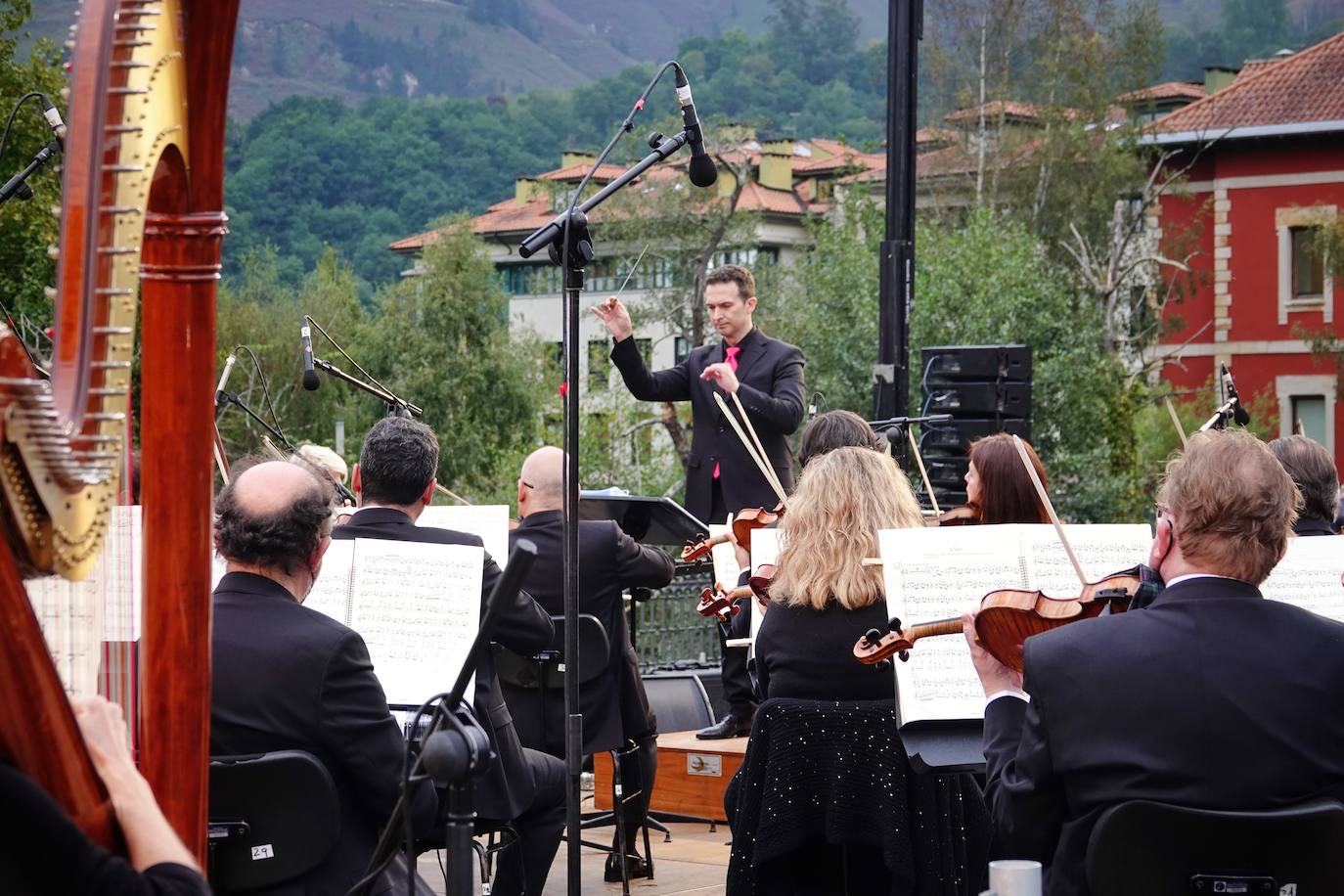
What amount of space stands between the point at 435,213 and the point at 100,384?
7829cm

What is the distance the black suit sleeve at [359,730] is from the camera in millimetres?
3039

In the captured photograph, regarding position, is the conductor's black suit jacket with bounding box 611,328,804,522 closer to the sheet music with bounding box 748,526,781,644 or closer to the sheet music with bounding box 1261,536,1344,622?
the sheet music with bounding box 748,526,781,644

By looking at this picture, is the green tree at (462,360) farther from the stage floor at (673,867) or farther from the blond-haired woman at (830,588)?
the blond-haired woman at (830,588)

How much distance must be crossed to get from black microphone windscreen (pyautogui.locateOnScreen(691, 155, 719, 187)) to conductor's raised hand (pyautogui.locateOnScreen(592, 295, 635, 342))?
0.52 m

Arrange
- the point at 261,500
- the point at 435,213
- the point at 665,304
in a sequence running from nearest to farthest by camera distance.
→ the point at 261,500
the point at 665,304
the point at 435,213

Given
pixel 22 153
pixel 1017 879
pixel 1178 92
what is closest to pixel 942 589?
pixel 1017 879

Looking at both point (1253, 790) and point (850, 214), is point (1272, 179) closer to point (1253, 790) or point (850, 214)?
point (850, 214)

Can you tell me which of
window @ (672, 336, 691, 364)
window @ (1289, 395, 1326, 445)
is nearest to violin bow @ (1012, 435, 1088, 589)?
window @ (1289, 395, 1326, 445)

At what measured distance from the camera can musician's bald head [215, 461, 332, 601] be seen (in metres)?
3.15

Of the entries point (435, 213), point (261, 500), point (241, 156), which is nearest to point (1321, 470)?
point (261, 500)

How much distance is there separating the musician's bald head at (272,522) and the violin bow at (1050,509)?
1548mm

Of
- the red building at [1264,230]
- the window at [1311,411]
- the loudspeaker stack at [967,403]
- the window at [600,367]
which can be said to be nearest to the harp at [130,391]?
the loudspeaker stack at [967,403]

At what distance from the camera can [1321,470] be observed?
5.02 metres

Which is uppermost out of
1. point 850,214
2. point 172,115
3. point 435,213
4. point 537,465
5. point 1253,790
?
point 435,213
